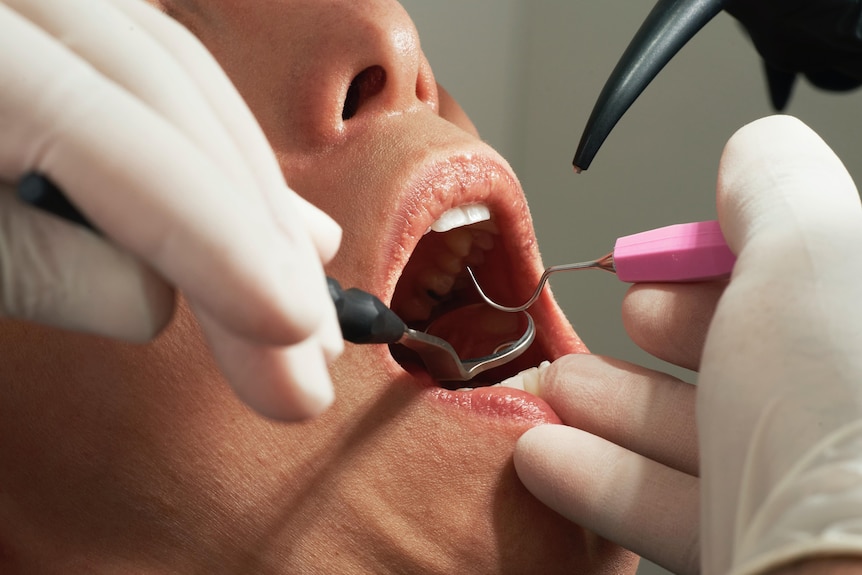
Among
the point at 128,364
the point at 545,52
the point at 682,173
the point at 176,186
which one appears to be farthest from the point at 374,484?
the point at 545,52

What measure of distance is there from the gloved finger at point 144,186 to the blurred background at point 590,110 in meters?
1.09

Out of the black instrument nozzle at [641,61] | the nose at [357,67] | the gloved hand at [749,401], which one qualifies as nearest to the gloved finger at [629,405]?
the gloved hand at [749,401]

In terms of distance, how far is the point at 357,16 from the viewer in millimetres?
715

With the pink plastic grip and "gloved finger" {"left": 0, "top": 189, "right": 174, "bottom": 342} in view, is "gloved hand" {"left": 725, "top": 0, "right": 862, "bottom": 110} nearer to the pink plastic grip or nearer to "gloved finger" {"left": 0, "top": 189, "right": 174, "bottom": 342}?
the pink plastic grip

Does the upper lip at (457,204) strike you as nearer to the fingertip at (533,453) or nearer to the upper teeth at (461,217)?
the upper teeth at (461,217)

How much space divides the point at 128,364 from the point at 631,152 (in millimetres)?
1127

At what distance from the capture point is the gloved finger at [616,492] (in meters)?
0.62

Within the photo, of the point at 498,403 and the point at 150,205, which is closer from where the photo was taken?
the point at 150,205

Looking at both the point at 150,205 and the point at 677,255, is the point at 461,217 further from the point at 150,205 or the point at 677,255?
the point at 150,205

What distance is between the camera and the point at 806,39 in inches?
39.8

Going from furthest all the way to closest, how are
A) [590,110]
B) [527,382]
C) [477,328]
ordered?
[590,110] → [477,328] → [527,382]

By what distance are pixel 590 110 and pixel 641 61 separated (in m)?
0.72

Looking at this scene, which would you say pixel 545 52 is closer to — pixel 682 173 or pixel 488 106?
pixel 488 106

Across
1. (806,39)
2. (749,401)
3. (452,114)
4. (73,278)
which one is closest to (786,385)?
(749,401)
